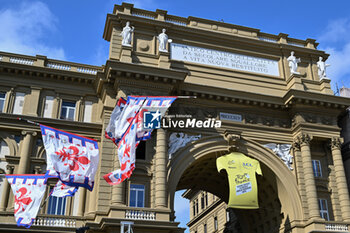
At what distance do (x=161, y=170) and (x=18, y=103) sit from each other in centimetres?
1230

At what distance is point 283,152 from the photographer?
35312 mm

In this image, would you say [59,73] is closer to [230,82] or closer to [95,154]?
[95,154]

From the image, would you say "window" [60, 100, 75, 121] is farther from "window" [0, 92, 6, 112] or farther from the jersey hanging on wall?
the jersey hanging on wall

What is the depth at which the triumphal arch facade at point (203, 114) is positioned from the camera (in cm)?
3077

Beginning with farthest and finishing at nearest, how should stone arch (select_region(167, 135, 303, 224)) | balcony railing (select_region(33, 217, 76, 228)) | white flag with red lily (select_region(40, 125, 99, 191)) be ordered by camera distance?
stone arch (select_region(167, 135, 303, 224)), balcony railing (select_region(33, 217, 76, 228)), white flag with red lily (select_region(40, 125, 99, 191))

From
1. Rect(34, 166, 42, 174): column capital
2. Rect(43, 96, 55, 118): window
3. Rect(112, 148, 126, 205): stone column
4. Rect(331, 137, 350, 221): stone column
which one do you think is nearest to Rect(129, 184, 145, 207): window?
Rect(112, 148, 126, 205): stone column

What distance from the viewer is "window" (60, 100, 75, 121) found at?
33.8m

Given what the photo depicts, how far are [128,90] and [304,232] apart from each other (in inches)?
663

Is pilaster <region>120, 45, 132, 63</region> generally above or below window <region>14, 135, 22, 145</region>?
above

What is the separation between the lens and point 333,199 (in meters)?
34.3

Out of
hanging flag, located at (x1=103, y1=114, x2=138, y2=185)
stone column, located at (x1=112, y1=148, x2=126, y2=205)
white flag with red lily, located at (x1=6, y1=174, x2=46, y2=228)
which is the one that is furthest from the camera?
stone column, located at (x1=112, y1=148, x2=126, y2=205)

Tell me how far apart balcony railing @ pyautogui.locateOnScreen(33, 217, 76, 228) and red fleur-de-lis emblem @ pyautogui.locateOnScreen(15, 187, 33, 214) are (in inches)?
168

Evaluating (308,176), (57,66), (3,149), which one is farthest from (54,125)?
(308,176)

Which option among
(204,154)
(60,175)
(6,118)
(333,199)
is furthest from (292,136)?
(6,118)
